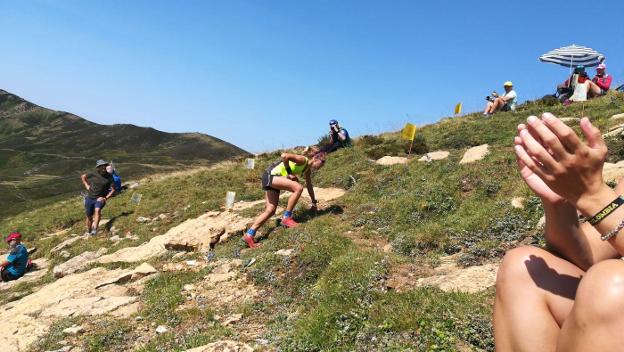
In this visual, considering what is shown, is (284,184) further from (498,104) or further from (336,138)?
(498,104)

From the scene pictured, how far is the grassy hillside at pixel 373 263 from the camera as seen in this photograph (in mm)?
5277

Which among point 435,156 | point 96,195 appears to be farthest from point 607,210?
point 96,195

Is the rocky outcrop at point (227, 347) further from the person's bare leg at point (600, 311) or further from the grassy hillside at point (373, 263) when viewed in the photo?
the person's bare leg at point (600, 311)

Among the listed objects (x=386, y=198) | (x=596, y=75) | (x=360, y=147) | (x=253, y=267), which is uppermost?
(x=596, y=75)

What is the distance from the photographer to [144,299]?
8883mm

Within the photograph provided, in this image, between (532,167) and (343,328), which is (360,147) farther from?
(532,167)

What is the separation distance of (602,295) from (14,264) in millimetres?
16024

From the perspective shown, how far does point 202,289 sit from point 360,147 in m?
12.4

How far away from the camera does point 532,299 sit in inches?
109

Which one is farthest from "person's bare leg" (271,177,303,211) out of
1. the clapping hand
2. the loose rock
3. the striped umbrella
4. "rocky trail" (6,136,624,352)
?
the striped umbrella

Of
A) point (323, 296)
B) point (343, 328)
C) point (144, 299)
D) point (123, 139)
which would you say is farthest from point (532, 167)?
point (123, 139)

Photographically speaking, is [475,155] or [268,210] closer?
[268,210]

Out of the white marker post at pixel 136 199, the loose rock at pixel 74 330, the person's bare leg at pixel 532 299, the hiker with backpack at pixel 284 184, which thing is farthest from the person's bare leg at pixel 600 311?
the white marker post at pixel 136 199

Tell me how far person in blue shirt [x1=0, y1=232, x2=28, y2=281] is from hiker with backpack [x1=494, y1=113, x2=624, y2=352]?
15.0 metres
